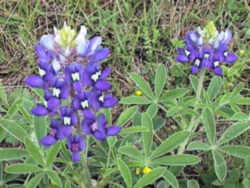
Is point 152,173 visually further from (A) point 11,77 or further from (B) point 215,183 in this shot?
(A) point 11,77

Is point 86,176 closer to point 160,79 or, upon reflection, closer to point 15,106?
point 15,106

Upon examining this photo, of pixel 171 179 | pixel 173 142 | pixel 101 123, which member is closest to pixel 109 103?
pixel 101 123

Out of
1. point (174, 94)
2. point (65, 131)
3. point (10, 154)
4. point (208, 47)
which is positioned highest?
point (208, 47)

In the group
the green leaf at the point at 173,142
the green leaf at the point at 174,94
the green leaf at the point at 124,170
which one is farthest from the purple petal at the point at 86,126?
the green leaf at the point at 174,94

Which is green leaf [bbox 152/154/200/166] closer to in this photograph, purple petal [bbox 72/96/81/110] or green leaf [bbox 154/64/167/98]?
green leaf [bbox 154/64/167/98]

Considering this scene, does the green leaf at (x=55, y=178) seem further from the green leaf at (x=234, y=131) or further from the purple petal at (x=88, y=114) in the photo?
the green leaf at (x=234, y=131)

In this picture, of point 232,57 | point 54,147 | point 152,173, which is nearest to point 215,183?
point 152,173
